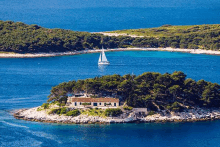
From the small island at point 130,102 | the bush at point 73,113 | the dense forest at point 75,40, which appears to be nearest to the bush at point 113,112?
the small island at point 130,102

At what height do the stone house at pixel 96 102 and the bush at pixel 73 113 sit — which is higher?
the stone house at pixel 96 102

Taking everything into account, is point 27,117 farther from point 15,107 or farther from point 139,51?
point 139,51

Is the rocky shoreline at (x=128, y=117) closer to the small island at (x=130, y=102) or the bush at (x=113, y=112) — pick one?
the small island at (x=130, y=102)

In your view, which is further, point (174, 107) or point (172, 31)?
point (172, 31)

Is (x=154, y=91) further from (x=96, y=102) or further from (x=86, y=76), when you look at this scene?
(x=86, y=76)

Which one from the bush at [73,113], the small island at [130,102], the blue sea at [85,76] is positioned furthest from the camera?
the bush at [73,113]

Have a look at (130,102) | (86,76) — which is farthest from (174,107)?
(86,76)

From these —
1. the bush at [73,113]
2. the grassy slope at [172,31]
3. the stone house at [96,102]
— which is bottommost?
the bush at [73,113]

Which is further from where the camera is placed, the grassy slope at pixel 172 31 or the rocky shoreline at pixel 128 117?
the grassy slope at pixel 172 31

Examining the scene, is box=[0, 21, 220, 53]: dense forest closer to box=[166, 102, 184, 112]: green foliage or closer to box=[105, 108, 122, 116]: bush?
box=[105, 108, 122, 116]: bush
